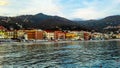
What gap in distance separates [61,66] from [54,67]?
1.32 m

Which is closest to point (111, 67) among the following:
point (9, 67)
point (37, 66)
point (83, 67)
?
point (83, 67)

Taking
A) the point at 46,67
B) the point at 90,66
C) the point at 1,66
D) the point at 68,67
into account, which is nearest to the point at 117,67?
the point at 90,66

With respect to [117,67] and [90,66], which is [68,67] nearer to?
[90,66]

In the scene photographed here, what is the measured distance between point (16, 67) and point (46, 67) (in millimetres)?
4056

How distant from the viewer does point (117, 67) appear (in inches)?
1607

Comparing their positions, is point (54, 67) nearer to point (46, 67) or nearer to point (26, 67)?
point (46, 67)

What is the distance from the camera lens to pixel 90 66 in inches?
1671

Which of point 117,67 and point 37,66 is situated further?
point 37,66

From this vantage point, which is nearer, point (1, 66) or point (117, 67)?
point (117, 67)

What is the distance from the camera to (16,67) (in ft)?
138

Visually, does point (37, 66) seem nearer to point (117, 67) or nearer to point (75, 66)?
point (75, 66)

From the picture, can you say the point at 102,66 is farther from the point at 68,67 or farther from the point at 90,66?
the point at 68,67

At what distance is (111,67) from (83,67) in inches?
145

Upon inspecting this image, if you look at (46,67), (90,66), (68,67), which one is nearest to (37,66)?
(46,67)
